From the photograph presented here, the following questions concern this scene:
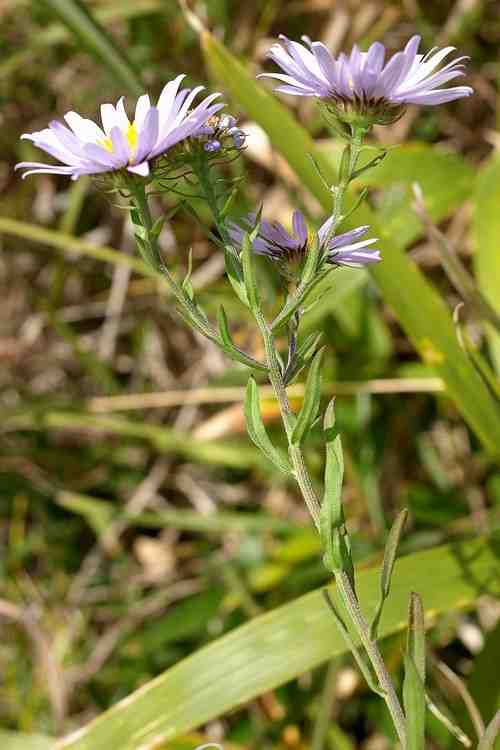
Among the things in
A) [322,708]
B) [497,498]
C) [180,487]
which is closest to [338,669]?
[322,708]

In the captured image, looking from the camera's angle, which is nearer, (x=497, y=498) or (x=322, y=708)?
(x=322, y=708)

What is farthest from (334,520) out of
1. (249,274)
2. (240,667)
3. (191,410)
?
(191,410)

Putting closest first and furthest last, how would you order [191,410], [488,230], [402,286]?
1. [402,286]
2. [488,230]
3. [191,410]

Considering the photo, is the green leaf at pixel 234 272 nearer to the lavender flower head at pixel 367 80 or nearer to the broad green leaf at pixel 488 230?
the lavender flower head at pixel 367 80

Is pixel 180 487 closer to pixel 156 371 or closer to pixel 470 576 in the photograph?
pixel 156 371

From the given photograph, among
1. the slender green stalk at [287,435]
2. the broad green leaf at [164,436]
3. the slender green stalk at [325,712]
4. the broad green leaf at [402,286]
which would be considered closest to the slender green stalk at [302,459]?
the slender green stalk at [287,435]

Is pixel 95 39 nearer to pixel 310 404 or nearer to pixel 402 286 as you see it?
pixel 402 286
